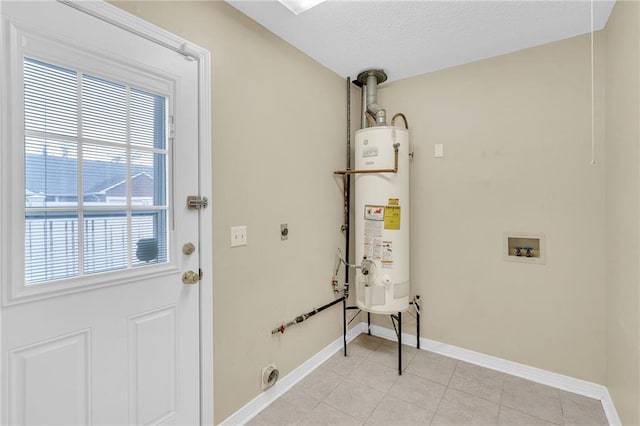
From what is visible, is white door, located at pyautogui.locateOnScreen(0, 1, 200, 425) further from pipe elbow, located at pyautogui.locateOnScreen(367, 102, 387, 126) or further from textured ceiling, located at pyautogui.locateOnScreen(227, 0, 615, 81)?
pipe elbow, located at pyautogui.locateOnScreen(367, 102, 387, 126)

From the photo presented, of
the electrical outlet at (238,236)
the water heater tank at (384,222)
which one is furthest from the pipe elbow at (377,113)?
the electrical outlet at (238,236)

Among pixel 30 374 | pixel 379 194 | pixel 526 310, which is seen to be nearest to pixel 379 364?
pixel 526 310

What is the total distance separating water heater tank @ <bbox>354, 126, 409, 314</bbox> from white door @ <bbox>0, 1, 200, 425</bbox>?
1.34m

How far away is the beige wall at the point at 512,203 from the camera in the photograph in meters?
2.02

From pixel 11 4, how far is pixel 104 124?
0.43 m

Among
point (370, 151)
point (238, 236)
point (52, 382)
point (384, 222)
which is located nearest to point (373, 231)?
point (384, 222)

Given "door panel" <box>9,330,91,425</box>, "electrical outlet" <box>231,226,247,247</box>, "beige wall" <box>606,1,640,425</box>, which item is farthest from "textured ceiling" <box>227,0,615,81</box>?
"door panel" <box>9,330,91,425</box>

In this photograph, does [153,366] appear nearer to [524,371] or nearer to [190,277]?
[190,277]

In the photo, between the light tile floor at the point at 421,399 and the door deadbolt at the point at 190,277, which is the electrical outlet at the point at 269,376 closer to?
the light tile floor at the point at 421,399

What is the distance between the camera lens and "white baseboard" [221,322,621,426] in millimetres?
1798

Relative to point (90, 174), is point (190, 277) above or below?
below

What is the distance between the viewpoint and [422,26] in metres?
1.92

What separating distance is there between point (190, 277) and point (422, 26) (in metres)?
2.08

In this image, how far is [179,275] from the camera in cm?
148
